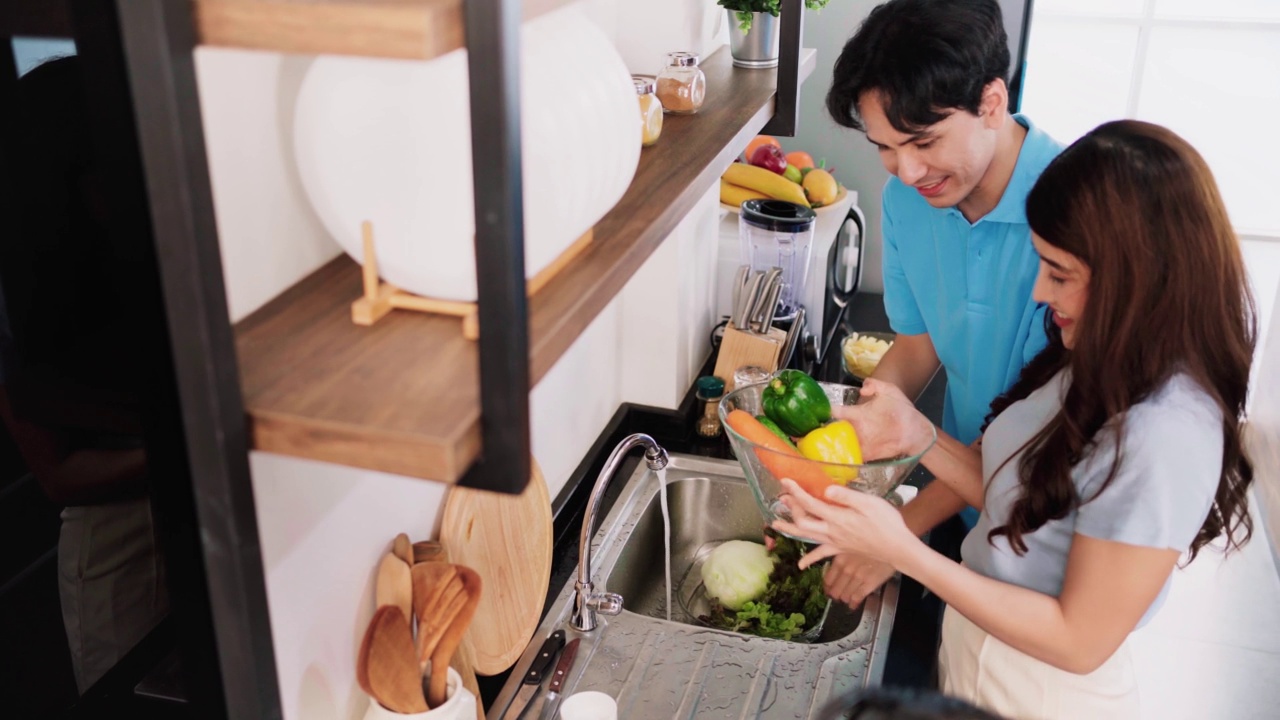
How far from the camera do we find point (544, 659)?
5.28 ft

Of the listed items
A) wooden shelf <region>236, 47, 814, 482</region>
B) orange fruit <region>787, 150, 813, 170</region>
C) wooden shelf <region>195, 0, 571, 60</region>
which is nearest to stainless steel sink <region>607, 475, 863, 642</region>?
wooden shelf <region>236, 47, 814, 482</region>

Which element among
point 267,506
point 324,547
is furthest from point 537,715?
point 267,506

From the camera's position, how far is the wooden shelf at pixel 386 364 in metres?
0.71

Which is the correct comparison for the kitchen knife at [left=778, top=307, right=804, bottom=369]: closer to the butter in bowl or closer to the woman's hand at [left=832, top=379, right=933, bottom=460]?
the butter in bowl

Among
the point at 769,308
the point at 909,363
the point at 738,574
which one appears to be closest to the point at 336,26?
the point at 738,574

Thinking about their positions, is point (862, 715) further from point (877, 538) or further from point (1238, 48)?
point (1238, 48)

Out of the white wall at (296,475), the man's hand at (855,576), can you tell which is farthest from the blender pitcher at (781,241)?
the man's hand at (855,576)

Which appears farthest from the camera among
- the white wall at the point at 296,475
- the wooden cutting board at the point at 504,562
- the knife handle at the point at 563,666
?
the knife handle at the point at 563,666

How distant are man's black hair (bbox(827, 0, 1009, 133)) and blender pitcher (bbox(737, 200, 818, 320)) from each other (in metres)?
0.83

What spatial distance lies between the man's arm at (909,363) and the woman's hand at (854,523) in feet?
1.97

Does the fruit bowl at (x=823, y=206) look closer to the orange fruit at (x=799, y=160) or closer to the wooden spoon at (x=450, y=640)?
the orange fruit at (x=799, y=160)

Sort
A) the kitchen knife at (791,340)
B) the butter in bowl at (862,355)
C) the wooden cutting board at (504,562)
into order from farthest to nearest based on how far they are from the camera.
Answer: the butter in bowl at (862,355), the kitchen knife at (791,340), the wooden cutting board at (504,562)

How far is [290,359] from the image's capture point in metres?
0.80

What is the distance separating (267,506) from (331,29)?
55 cm
